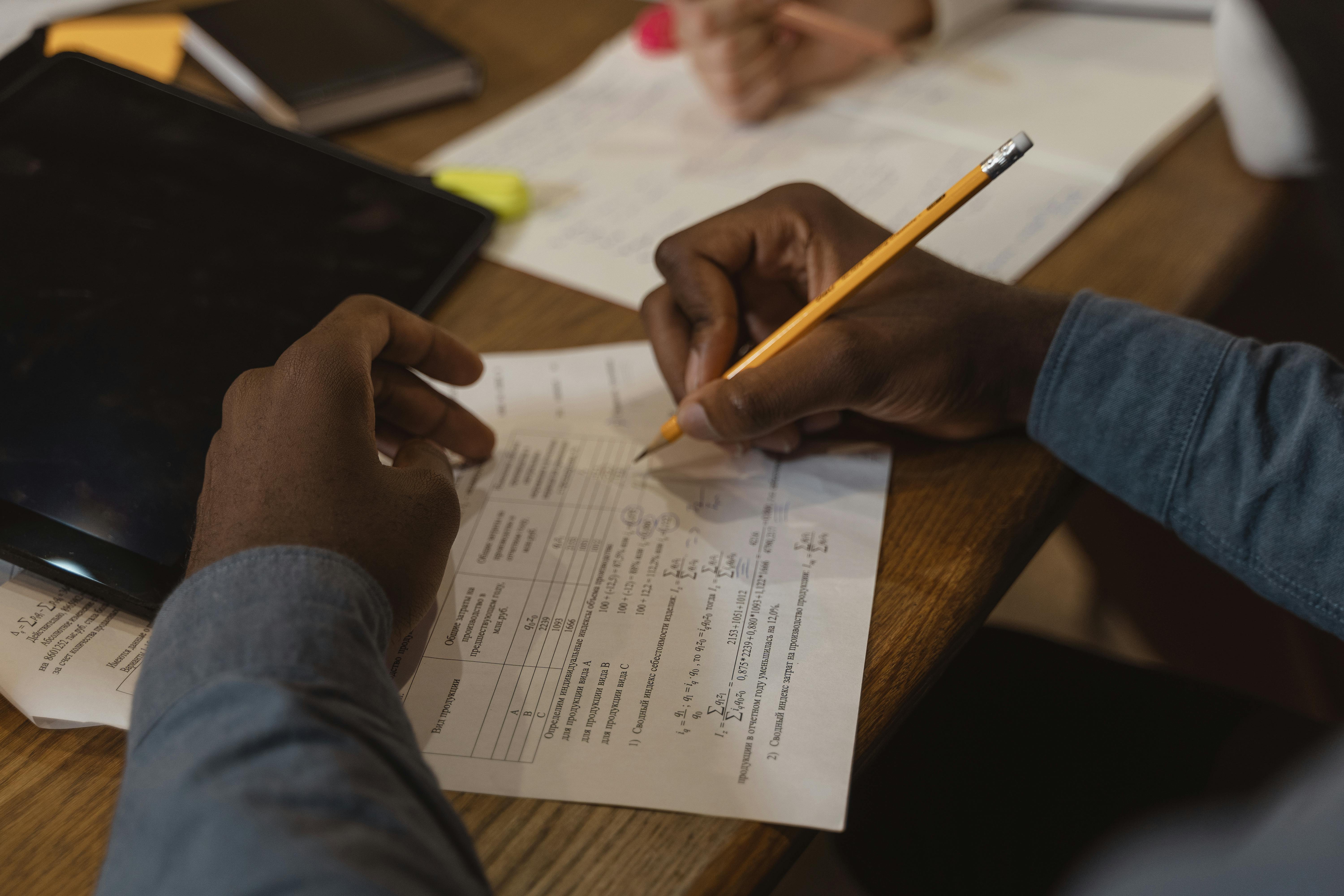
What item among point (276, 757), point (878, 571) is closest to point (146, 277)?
point (276, 757)

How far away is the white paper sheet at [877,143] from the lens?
752 millimetres

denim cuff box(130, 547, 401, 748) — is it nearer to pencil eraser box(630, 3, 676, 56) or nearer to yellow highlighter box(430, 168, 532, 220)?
yellow highlighter box(430, 168, 532, 220)

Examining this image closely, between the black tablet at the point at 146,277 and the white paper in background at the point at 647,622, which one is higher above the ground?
the black tablet at the point at 146,277

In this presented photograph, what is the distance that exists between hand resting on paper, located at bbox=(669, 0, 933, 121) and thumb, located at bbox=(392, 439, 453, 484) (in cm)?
55

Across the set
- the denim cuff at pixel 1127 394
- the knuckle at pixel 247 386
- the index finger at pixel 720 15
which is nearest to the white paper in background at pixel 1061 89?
the index finger at pixel 720 15

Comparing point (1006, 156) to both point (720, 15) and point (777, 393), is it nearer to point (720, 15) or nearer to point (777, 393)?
point (777, 393)

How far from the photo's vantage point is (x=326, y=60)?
90 cm

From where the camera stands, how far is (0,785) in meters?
0.43

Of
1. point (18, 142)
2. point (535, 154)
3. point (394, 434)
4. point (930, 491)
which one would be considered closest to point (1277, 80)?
point (930, 491)

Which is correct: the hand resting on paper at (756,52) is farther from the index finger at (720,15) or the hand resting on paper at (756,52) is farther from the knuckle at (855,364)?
the knuckle at (855,364)

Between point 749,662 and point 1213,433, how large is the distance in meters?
0.31

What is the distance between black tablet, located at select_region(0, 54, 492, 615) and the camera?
0.49 metres

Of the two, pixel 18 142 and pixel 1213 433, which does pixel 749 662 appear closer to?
pixel 1213 433

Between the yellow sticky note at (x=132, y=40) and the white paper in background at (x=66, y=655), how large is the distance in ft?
Answer: 2.22
